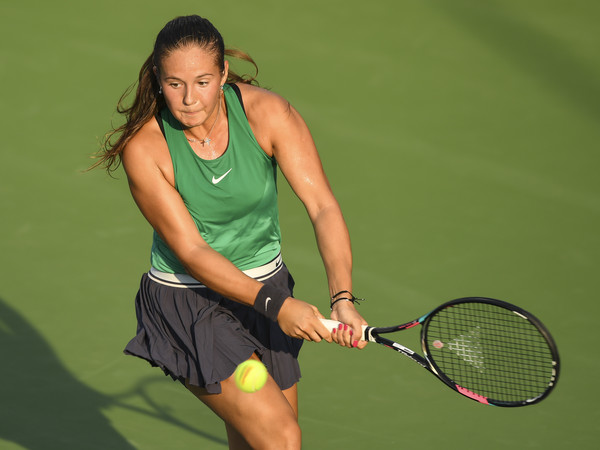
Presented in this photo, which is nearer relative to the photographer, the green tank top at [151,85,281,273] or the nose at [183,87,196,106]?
the nose at [183,87,196,106]

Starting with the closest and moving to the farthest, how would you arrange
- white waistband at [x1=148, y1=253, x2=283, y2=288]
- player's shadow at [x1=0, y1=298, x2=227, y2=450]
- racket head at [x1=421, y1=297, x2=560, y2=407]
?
1. racket head at [x1=421, y1=297, x2=560, y2=407]
2. white waistband at [x1=148, y1=253, x2=283, y2=288]
3. player's shadow at [x1=0, y1=298, x2=227, y2=450]

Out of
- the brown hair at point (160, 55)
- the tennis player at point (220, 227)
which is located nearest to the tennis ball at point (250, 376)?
the tennis player at point (220, 227)

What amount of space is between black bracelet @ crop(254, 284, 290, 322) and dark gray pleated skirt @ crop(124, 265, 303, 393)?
0.23 metres

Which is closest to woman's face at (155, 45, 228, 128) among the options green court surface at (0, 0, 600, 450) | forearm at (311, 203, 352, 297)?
forearm at (311, 203, 352, 297)

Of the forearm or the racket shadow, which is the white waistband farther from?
the racket shadow

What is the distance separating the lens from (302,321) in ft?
10.8

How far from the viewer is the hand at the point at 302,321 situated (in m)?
3.28

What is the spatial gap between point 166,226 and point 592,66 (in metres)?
5.26

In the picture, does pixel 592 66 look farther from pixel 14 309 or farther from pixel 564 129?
pixel 14 309

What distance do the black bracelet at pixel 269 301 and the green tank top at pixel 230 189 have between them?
0.27 meters

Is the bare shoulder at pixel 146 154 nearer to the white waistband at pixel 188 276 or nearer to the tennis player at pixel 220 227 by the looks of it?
the tennis player at pixel 220 227

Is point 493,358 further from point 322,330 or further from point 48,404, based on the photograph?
point 48,404

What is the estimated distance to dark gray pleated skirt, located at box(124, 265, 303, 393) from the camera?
347 centimetres

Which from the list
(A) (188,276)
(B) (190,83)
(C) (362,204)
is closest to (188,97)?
(B) (190,83)
